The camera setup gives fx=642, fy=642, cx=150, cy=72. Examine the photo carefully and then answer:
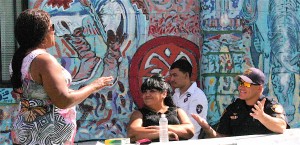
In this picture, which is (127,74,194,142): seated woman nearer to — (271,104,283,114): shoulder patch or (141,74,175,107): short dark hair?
(141,74,175,107): short dark hair

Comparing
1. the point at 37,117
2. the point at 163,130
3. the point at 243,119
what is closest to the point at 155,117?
the point at 163,130

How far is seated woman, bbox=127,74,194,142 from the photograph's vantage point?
5.67 meters

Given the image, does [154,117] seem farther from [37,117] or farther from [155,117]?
[37,117]

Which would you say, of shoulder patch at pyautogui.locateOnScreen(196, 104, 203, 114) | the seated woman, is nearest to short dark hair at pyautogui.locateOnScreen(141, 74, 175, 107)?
the seated woman

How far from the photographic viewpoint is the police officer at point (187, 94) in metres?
6.71

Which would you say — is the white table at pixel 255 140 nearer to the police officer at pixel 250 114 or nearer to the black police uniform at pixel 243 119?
the police officer at pixel 250 114

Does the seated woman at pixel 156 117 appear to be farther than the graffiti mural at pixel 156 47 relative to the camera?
No

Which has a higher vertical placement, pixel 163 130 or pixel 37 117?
pixel 37 117

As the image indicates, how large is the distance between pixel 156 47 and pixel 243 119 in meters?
2.96

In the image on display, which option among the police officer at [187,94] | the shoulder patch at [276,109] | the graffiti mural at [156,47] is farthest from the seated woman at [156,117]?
the graffiti mural at [156,47]

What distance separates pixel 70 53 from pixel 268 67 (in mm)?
2559

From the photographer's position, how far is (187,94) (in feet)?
22.4

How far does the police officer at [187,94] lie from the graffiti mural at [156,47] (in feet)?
4.06

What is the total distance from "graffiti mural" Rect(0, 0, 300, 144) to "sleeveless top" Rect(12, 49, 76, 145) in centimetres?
409
